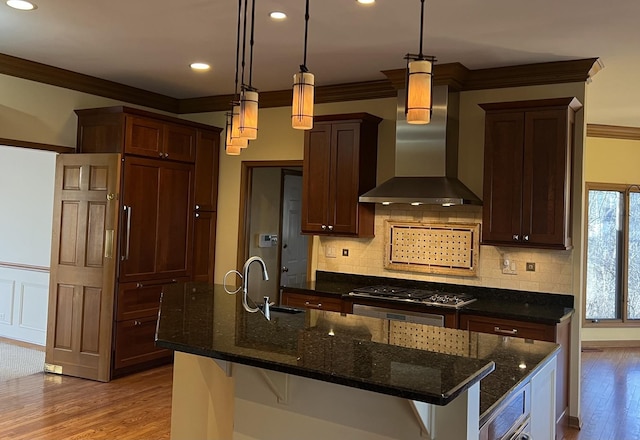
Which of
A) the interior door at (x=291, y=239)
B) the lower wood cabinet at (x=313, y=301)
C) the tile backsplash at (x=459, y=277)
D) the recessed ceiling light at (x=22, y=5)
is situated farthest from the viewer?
the interior door at (x=291, y=239)

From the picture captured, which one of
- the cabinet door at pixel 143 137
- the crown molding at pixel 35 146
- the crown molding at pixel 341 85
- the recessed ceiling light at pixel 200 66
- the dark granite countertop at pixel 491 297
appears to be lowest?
the dark granite countertop at pixel 491 297

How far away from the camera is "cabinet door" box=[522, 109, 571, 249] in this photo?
4074mm

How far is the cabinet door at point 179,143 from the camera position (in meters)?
5.45

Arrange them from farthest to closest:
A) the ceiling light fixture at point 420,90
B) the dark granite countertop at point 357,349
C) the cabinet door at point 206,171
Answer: the cabinet door at point 206,171 → the ceiling light fixture at point 420,90 → the dark granite countertop at point 357,349

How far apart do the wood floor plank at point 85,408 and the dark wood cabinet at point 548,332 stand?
2.34 metres

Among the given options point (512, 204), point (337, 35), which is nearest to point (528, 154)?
point (512, 204)

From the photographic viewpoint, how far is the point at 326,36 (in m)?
3.95

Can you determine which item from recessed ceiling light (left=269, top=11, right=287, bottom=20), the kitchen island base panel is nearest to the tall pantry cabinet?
recessed ceiling light (left=269, top=11, right=287, bottom=20)

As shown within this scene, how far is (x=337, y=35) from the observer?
3924 mm

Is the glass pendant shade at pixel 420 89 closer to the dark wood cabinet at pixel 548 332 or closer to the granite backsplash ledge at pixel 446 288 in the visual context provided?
the dark wood cabinet at pixel 548 332

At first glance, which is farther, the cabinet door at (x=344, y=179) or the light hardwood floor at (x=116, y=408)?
the cabinet door at (x=344, y=179)

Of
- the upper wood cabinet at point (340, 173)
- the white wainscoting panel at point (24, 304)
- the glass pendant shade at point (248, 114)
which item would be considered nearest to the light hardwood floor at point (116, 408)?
the white wainscoting panel at point (24, 304)

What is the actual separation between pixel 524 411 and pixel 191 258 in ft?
13.4

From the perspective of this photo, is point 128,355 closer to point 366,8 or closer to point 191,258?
point 191,258
